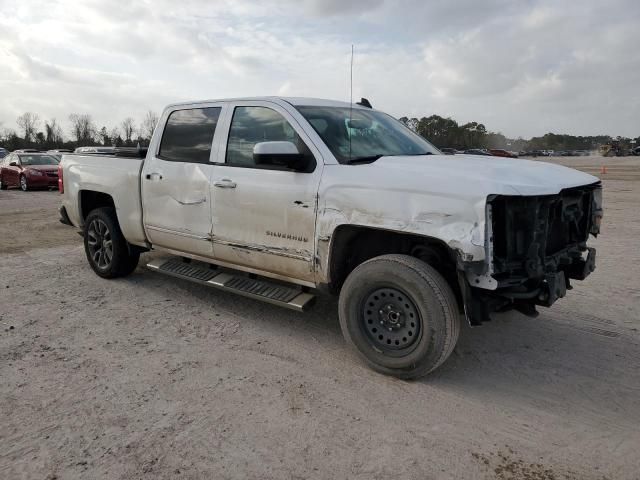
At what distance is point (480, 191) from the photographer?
308cm

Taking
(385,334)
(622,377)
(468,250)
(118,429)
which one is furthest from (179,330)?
(622,377)

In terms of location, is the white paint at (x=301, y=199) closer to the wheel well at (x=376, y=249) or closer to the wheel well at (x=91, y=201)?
the wheel well at (x=376, y=249)

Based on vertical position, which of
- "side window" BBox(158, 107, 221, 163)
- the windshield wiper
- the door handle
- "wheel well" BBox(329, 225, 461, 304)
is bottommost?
"wheel well" BBox(329, 225, 461, 304)

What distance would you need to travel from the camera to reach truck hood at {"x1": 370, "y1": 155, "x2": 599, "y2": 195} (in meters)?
3.13

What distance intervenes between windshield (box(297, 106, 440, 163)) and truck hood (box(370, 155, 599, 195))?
13.8 inches

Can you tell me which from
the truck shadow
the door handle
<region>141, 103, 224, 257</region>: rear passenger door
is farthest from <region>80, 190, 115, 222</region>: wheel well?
the door handle

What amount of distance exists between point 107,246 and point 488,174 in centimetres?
438

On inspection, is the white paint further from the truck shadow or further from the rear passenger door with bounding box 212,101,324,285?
the truck shadow

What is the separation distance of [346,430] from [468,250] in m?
1.28

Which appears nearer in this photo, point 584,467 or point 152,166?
point 584,467

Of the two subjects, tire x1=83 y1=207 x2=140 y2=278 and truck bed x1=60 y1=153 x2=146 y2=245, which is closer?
truck bed x1=60 y1=153 x2=146 y2=245

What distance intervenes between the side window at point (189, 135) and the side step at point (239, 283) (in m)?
1.08

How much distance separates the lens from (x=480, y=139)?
100 meters

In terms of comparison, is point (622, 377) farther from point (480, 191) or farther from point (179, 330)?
point (179, 330)
